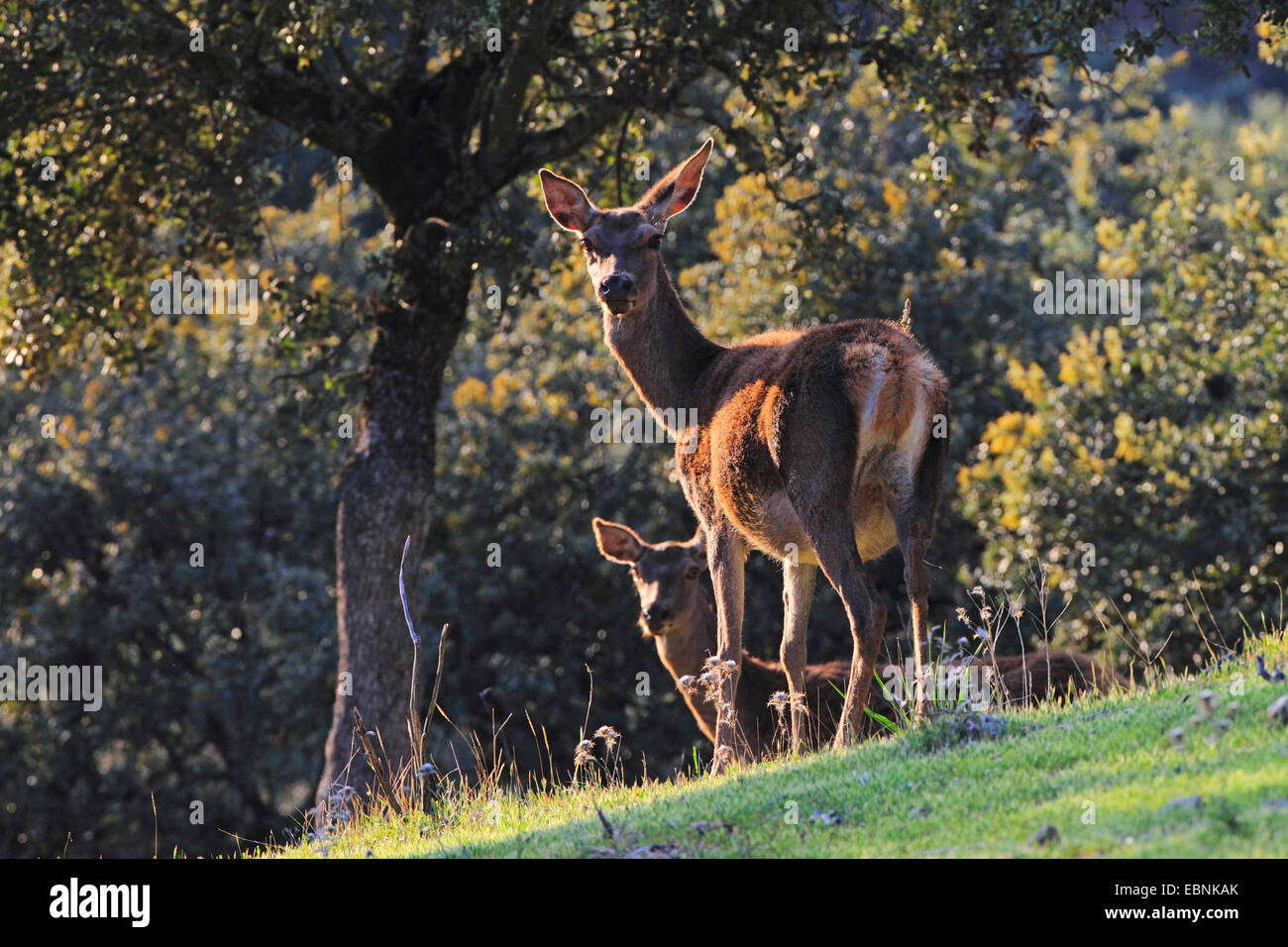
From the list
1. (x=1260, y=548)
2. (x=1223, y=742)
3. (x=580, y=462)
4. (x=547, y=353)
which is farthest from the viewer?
(x=547, y=353)

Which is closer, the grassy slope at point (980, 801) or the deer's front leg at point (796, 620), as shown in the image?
the grassy slope at point (980, 801)

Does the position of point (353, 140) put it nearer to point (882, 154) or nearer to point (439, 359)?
point (439, 359)

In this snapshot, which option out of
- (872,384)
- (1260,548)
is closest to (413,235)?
(872,384)

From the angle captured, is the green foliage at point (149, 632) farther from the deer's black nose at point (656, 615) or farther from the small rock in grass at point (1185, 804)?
the small rock in grass at point (1185, 804)

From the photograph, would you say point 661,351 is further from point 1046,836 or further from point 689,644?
point 1046,836

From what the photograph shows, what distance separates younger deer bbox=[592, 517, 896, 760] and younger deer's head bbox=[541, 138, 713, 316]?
5.83 feet

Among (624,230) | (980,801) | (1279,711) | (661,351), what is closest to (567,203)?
(624,230)

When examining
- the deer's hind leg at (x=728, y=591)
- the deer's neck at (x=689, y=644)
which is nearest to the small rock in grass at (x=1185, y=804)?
the deer's hind leg at (x=728, y=591)

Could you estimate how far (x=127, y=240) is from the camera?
1283 cm

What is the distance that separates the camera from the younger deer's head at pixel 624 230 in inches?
351

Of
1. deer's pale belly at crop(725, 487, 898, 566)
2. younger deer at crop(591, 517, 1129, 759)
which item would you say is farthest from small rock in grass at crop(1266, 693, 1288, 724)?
younger deer at crop(591, 517, 1129, 759)

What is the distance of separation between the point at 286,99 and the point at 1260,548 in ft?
30.7

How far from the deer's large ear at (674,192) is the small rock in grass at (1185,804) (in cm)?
545

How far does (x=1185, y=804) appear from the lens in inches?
188
